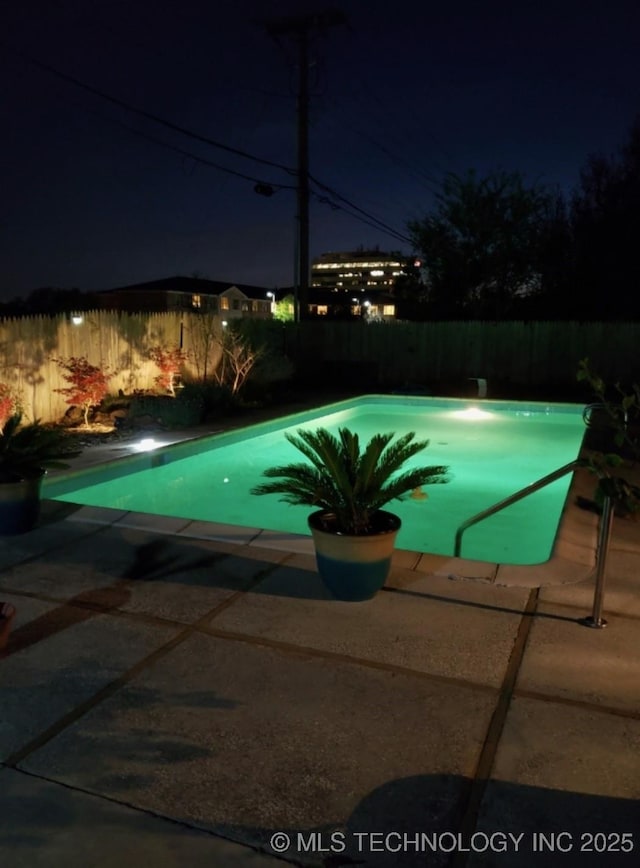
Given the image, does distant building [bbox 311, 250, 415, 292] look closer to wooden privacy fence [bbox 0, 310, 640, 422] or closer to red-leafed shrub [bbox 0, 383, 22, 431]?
wooden privacy fence [bbox 0, 310, 640, 422]

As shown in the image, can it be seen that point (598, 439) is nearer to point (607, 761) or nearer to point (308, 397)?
point (308, 397)

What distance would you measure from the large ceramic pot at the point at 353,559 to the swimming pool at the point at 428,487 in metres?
1.91

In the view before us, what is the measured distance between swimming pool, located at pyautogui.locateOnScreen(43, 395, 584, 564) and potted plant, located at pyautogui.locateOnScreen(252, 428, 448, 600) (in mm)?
1689

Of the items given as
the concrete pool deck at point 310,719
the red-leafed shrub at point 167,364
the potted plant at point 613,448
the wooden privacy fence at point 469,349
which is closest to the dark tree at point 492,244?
the wooden privacy fence at point 469,349

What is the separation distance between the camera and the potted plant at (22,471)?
17.4ft

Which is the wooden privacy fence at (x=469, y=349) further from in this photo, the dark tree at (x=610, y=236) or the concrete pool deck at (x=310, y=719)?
the concrete pool deck at (x=310, y=719)

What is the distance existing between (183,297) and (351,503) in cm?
4708

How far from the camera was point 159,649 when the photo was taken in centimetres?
361

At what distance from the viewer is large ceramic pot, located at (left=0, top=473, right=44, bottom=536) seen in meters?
5.26

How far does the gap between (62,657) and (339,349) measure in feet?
61.2

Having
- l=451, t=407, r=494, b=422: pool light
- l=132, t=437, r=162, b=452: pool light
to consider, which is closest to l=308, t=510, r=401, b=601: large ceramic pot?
l=132, t=437, r=162, b=452: pool light

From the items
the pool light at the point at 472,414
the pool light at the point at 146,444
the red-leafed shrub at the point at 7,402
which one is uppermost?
the red-leafed shrub at the point at 7,402

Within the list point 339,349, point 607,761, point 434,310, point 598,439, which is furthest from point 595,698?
point 434,310

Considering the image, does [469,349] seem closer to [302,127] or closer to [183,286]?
[302,127]
